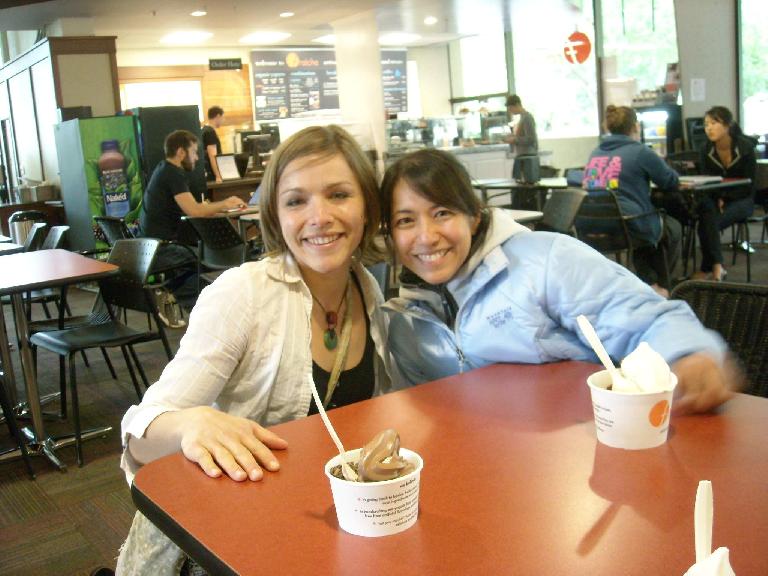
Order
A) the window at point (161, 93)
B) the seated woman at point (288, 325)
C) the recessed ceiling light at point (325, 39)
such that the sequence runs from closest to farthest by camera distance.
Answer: the seated woman at point (288, 325), the window at point (161, 93), the recessed ceiling light at point (325, 39)

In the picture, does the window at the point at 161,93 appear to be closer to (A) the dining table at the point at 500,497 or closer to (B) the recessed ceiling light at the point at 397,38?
(B) the recessed ceiling light at the point at 397,38

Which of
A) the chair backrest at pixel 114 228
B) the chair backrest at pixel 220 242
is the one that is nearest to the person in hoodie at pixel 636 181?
the chair backrest at pixel 220 242

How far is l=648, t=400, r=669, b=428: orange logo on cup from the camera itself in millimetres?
1099

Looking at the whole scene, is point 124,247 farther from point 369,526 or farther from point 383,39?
point 383,39

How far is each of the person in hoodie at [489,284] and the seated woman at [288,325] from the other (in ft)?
0.37

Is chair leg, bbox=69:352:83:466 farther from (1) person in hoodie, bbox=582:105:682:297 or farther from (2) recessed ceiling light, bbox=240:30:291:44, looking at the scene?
(2) recessed ceiling light, bbox=240:30:291:44

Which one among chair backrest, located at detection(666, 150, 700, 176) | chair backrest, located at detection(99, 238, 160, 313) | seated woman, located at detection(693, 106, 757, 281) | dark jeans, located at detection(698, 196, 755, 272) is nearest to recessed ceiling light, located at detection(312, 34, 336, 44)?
chair backrest, located at detection(666, 150, 700, 176)

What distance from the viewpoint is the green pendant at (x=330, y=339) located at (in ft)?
5.66

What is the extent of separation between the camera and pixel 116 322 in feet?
13.1

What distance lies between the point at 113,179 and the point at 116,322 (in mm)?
4552

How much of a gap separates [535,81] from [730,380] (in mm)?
12900

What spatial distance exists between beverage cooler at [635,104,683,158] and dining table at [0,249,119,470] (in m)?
7.46

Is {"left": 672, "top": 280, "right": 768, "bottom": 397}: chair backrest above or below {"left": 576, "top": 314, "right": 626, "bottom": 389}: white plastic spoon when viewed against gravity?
below

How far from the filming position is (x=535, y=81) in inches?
533
